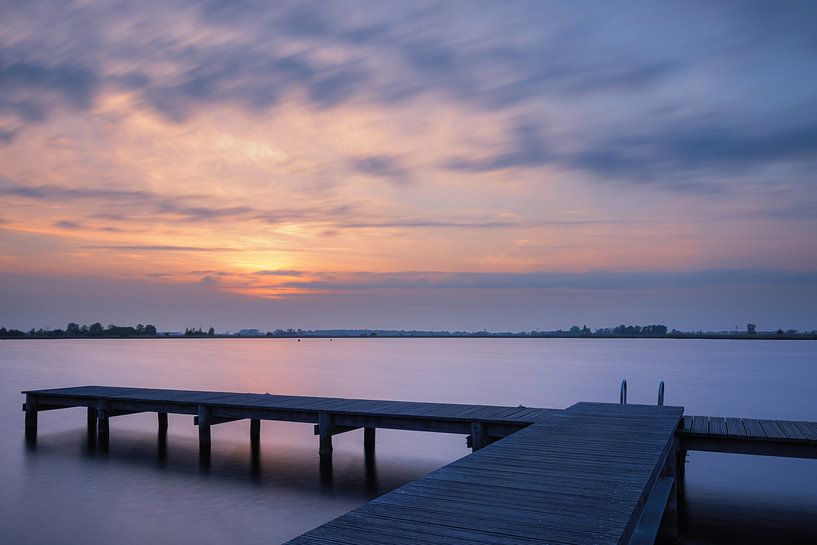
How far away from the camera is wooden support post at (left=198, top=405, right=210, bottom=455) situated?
1592cm

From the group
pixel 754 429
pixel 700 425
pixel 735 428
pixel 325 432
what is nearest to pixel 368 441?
pixel 325 432

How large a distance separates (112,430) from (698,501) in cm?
1755

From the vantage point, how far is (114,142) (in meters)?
26.5

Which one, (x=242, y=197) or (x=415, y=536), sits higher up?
(x=242, y=197)

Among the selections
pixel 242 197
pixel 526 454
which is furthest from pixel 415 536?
pixel 242 197

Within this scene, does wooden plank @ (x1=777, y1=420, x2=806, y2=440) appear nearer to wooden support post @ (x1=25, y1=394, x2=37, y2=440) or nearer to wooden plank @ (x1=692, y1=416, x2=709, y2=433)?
wooden plank @ (x1=692, y1=416, x2=709, y2=433)

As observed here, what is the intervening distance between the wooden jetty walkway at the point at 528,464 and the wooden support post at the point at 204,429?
3cm

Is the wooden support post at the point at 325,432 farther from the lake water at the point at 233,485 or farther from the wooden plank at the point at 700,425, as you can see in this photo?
the wooden plank at the point at 700,425

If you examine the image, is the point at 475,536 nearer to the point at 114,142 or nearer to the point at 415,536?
the point at 415,536

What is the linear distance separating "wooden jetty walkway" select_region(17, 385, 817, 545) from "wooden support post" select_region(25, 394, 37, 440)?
4525 millimetres

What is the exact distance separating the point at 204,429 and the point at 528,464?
11.3 m

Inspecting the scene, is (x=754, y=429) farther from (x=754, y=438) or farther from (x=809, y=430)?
(x=809, y=430)

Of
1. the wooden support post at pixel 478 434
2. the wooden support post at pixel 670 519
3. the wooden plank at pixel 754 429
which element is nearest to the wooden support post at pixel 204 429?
the wooden support post at pixel 478 434

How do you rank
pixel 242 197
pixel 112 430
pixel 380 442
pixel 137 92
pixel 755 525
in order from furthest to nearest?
pixel 242 197 → pixel 137 92 → pixel 112 430 → pixel 380 442 → pixel 755 525
